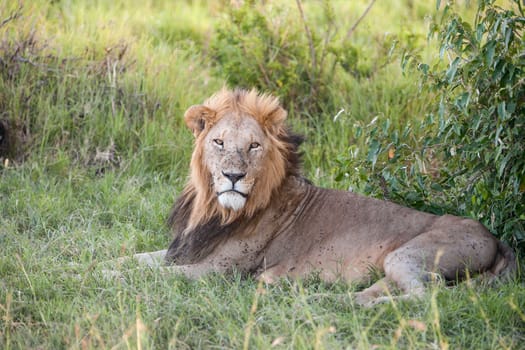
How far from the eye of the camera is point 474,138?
4938 millimetres

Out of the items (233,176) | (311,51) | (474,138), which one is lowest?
(311,51)

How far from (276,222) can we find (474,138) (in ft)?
3.99

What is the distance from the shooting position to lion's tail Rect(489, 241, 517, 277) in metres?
4.58

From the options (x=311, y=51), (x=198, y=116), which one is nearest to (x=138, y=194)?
(x=198, y=116)

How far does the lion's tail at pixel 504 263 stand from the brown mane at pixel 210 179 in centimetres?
126

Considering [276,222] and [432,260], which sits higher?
[432,260]

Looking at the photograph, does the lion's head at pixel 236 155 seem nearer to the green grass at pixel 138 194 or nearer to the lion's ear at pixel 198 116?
the lion's ear at pixel 198 116

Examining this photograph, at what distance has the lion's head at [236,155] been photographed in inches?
184

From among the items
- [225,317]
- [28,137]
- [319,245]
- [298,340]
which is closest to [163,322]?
[225,317]

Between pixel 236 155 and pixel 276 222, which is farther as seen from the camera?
pixel 276 222

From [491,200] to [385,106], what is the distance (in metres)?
2.37

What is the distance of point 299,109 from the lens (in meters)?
7.70

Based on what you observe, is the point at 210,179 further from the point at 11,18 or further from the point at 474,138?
the point at 11,18

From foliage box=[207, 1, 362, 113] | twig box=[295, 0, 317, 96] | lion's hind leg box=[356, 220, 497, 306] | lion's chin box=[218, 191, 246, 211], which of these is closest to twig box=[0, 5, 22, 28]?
foliage box=[207, 1, 362, 113]
